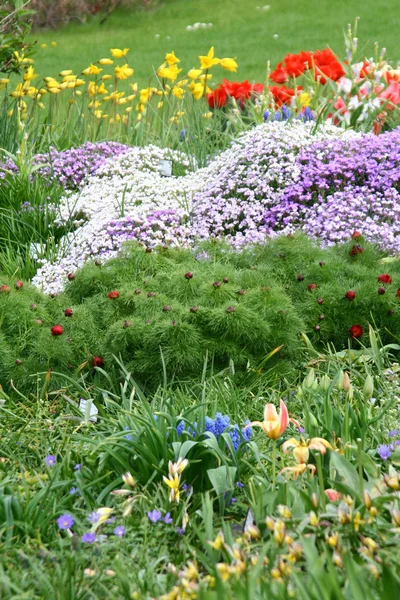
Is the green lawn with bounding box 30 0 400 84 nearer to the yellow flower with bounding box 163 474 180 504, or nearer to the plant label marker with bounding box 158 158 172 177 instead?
the plant label marker with bounding box 158 158 172 177

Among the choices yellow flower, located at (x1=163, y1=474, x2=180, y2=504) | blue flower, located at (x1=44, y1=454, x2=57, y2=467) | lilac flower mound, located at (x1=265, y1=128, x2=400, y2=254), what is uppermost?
yellow flower, located at (x1=163, y1=474, x2=180, y2=504)

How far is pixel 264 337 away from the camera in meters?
3.42

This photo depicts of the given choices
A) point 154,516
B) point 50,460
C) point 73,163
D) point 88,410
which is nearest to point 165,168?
point 73,163

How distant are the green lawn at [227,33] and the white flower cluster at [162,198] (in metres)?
9.95

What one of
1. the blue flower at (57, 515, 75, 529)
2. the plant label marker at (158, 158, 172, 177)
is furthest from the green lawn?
the blue flower at (57, 515, 75, 529)

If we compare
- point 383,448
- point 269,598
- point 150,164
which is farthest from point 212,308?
point 150,164

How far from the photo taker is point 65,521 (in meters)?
2.11

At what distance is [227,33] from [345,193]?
55.1 ft

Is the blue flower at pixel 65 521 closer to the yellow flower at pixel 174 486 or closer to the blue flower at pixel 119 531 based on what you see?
the blue flower at pixel 119 531

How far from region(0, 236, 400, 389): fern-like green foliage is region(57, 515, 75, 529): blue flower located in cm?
119

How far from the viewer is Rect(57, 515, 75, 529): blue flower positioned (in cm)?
208

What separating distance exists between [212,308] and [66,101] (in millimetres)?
5229

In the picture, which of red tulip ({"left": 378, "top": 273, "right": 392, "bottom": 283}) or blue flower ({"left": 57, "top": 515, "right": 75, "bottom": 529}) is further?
red tulip ({"left": 378, "top": 273, "right": 392, "bottom": 283})

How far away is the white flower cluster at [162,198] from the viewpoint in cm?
463
